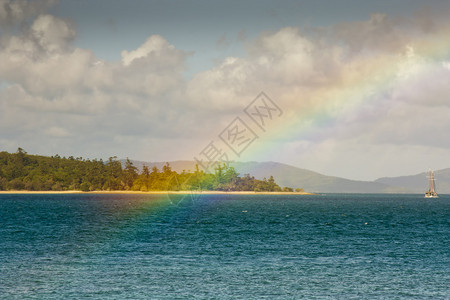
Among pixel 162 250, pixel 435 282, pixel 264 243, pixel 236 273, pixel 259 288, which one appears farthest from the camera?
pixel 264 243

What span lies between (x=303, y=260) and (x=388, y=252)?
14.2m

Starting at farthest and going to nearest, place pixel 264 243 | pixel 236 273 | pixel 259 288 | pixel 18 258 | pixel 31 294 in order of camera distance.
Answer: pixel 264 243 → pixel 18 258 → pixel 236 273 → pixel 259 288 → pixel 31 294

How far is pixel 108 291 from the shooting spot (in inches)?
1663

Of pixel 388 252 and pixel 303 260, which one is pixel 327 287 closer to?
pixel 303 260

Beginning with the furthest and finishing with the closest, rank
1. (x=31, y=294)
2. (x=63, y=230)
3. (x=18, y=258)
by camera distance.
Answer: (x=63, y=230)
(x=18, y=258)
(x=31, y=294)

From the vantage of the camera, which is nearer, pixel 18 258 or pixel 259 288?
pixel 259 288

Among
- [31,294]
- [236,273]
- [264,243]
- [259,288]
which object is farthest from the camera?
[264,243]

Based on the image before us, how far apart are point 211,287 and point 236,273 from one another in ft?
22.5

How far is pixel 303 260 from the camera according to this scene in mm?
59219

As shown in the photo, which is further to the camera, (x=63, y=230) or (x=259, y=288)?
(x=63, y=230)

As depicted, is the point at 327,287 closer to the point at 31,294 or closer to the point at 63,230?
the point at 31,294

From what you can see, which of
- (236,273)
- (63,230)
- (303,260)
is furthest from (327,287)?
(63,230)

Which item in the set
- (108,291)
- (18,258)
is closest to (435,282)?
(108,291)

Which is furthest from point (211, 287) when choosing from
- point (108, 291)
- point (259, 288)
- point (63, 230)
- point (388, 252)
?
point (63, 230)
